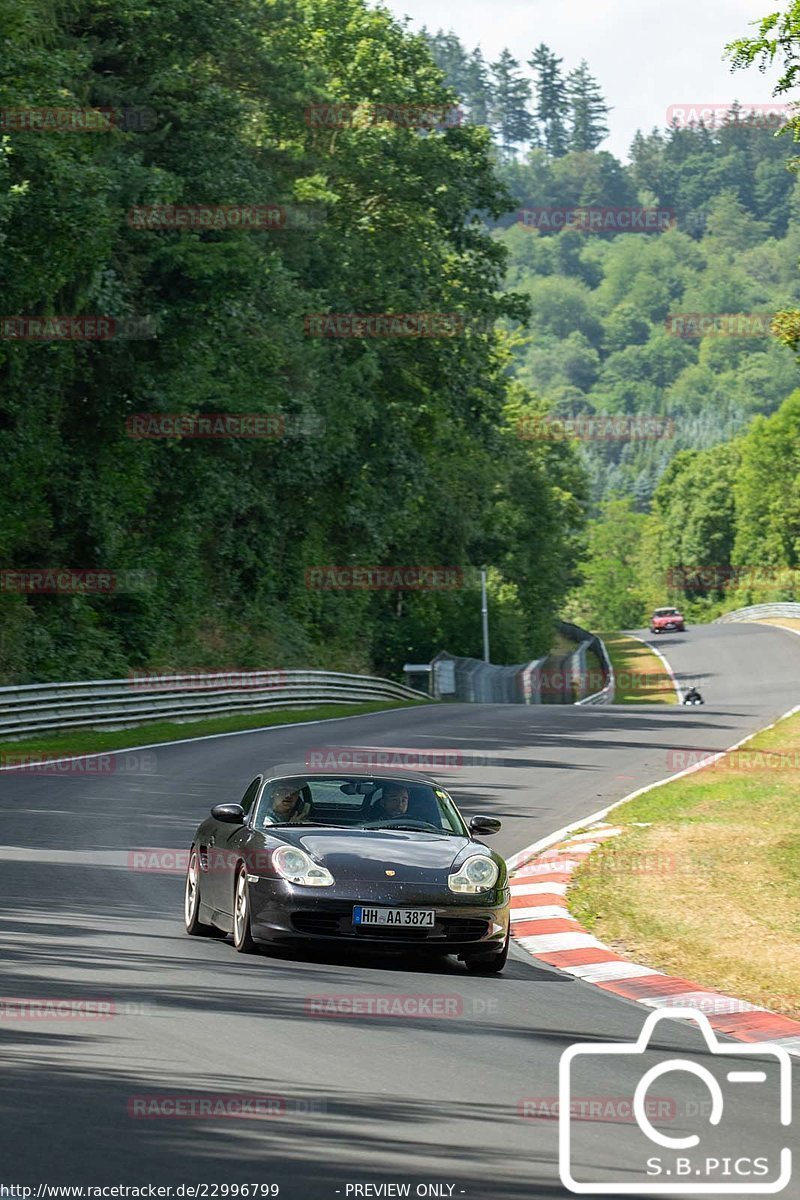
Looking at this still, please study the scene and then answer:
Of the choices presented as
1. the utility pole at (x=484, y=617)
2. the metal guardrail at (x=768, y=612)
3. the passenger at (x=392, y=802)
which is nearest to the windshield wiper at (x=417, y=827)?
the passenger at (x=392, y=802)

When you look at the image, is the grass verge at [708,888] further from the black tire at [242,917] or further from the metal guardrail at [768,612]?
the metal guardrail at [768,612]

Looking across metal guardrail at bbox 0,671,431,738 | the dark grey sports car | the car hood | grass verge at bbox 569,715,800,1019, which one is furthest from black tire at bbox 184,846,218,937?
metal guardrail at bbox 0,671,431,738

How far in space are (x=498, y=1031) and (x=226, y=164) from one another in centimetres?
3693

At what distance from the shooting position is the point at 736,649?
279 feet

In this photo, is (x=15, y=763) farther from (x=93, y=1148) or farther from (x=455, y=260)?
(x=455, y=260)

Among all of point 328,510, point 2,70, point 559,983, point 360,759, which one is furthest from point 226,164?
point 559,983

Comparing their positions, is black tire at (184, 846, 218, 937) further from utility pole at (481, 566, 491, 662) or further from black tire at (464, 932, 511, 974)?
utility pole at (481, 566, 491, 662)

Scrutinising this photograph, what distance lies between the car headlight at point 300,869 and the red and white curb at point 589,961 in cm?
176

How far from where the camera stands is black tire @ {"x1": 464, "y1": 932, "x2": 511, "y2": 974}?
1117 centimetres

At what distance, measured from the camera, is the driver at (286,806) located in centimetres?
1175

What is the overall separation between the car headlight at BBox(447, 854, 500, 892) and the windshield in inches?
28.2

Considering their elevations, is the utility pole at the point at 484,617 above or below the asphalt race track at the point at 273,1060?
below

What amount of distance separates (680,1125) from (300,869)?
4430mm

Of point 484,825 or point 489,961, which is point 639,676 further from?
point 489,961
